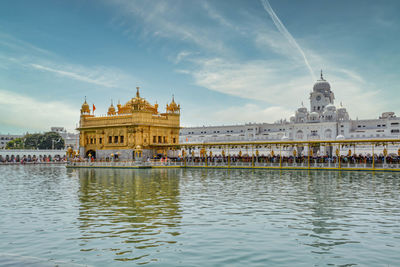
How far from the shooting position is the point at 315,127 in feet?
333

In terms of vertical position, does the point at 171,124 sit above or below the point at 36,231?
above

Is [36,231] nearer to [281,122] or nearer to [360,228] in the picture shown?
[360,228]

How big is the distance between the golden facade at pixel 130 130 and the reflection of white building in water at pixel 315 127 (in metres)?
38.0

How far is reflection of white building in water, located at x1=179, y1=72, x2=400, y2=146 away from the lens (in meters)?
95.2

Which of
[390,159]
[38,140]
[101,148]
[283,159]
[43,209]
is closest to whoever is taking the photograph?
[43,209]

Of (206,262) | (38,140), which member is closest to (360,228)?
(206,262)

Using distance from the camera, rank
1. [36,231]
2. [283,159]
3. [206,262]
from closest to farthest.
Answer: [206,262] → [36,231] → [283,159]

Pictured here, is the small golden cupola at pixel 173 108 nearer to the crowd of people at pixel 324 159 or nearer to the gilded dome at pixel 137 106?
the gilded dome at pixel 137 106

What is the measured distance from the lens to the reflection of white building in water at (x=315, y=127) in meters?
95.2

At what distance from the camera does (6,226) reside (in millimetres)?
11469

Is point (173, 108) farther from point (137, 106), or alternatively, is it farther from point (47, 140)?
point (47, 140)

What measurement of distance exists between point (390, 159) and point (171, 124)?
28610mm

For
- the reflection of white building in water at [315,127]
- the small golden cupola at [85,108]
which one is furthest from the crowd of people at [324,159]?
the reflection of white building in water at [315,127]

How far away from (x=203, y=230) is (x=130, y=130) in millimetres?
42510
